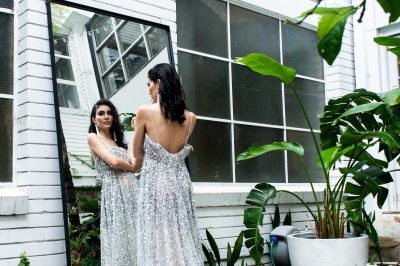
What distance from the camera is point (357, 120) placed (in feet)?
12.6

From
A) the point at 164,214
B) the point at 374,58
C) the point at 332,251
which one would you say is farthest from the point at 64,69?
the point at 374,58

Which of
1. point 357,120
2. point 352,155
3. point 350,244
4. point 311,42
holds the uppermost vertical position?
point 311,42

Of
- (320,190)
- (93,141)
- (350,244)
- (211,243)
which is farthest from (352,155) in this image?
(93,141)

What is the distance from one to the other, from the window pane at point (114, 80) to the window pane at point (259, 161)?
1.35 metres

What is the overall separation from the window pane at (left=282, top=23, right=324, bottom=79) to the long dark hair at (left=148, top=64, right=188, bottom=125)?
2.64 meters

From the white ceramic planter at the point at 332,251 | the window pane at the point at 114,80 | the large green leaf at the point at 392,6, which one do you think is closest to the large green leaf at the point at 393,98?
the white ceramic planter at the point at 332,251

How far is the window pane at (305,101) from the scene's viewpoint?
5.01m

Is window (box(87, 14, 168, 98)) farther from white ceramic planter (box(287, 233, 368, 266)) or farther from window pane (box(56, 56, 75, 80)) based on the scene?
white ceramic planter (box(287, 233, 368, 266))

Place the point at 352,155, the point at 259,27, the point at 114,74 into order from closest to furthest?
the point at 114,74
the point at 352,155
the point at 259,27

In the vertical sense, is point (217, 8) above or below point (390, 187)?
above

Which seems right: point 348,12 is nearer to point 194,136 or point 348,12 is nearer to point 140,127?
point 140,127

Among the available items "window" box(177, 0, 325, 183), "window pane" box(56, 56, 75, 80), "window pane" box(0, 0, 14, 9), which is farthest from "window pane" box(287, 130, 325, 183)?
"window pane" box(0, 0, 14, 9)

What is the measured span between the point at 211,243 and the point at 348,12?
346 centimetres

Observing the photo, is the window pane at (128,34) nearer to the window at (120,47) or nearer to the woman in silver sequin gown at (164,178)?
the window at (120,47)
